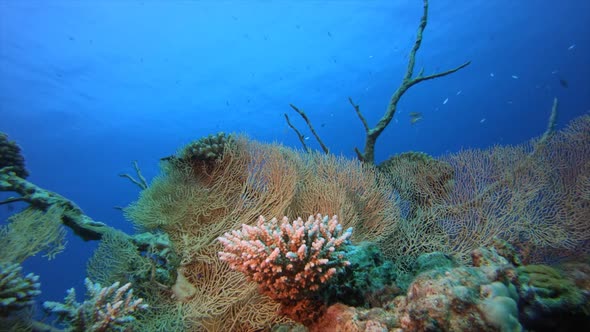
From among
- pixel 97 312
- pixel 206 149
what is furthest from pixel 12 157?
pixel 97 312

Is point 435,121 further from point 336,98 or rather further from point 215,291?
point 215,291

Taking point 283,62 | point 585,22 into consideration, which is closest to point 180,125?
point 283,62

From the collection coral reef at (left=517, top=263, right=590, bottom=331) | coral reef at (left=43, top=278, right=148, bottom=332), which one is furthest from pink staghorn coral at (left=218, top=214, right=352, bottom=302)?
coral reef at (left=517, top=263, right=590, bottom=331)

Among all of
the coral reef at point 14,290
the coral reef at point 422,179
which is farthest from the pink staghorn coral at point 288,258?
the coral reef at point 422,179

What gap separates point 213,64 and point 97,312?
163ft

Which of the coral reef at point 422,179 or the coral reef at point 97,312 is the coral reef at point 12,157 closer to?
the coral reef at point 97,312

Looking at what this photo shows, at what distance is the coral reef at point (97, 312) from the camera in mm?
2777

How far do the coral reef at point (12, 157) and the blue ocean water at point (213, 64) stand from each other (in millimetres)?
4236

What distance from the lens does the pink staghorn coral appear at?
8.43ft

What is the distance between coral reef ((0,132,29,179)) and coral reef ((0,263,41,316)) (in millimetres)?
3041

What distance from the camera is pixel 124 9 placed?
29.9 meters

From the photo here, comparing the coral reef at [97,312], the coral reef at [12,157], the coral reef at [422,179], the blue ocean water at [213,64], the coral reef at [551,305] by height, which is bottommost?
the coral reef at [551,305]

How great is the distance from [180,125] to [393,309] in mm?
65888

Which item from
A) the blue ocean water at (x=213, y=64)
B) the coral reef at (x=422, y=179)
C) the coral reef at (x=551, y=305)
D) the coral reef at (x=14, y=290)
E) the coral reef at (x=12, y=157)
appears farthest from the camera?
the blue ocean water at (x=213, y=64)
